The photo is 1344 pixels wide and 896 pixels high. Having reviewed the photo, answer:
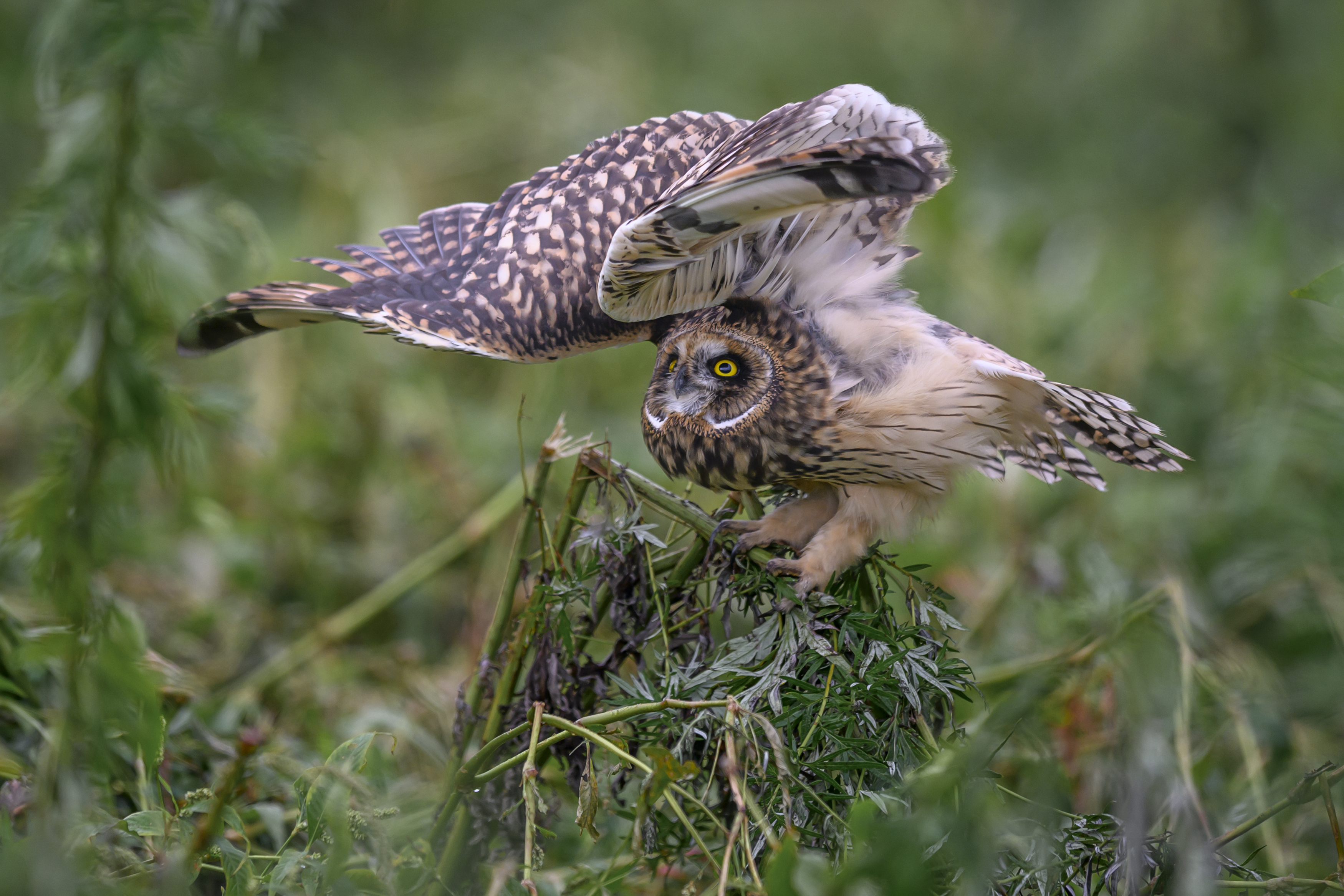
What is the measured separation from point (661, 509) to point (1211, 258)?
14.1 feet

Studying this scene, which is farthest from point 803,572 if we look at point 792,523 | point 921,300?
point 921,300

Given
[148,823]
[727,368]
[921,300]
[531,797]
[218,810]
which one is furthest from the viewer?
[921,300]

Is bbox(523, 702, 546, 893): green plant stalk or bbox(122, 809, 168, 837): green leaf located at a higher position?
bbox(523, 702, 546, 893): green plant stalk

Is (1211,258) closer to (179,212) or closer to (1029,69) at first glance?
(1029,69)

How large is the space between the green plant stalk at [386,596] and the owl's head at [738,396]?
0.89m

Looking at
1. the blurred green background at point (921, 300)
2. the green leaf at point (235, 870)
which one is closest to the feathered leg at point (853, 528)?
the blurred green background at point (921, 300)

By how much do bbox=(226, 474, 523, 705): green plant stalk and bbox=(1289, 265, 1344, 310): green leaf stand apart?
148 cm

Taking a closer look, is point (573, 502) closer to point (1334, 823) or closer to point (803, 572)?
point (803, 572)

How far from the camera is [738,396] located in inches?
48.6

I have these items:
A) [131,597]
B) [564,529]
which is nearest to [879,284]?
[564,529]

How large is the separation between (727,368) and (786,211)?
0.25 metres

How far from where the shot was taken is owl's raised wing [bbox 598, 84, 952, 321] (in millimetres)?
994

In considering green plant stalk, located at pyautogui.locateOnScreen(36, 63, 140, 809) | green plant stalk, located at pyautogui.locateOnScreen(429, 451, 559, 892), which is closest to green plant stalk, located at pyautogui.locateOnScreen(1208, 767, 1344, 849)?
green plant stalk, located at pyautogui.locateOnScreen(429, 451, 559, 892)

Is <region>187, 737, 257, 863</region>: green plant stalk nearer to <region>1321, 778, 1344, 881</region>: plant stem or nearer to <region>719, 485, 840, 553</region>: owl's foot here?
<region>719, 485, 840, 553</region>: owl's foot
